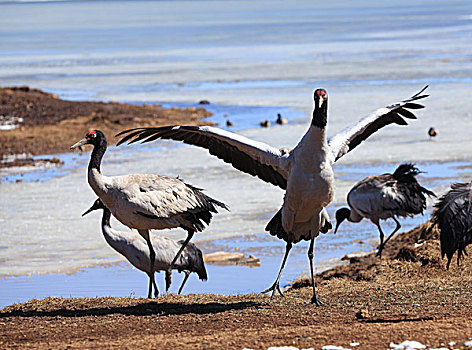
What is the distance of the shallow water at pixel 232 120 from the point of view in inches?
478

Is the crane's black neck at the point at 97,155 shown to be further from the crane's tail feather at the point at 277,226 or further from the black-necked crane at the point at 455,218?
the black-necked crane at the point at 455,218

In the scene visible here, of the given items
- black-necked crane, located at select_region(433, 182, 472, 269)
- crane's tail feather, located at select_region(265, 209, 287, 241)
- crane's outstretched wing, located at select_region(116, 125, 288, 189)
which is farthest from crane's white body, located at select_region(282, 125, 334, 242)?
black-necked crane, located at select_region(433, 182, 472, 269)

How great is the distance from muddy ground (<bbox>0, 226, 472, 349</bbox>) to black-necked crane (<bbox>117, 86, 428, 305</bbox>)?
2.38 ft

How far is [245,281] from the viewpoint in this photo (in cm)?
1116

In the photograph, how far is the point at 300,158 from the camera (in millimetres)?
8031

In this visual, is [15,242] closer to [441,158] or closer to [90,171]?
[90,171]

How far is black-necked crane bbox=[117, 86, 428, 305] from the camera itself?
7.98 metres

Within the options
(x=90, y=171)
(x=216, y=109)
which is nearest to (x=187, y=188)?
(x=90, y=171)

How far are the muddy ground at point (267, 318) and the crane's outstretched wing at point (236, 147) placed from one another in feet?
4.59

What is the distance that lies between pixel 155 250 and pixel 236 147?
2.28 meters

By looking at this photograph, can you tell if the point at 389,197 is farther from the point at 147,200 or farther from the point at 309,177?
the point at 309,177

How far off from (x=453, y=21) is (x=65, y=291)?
6748 centimetres

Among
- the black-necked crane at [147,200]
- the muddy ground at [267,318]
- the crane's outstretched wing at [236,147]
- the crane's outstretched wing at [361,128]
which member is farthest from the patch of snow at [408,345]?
the black-necked crane at [147,200]

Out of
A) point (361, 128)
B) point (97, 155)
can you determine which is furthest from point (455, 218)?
point (97, 155)
